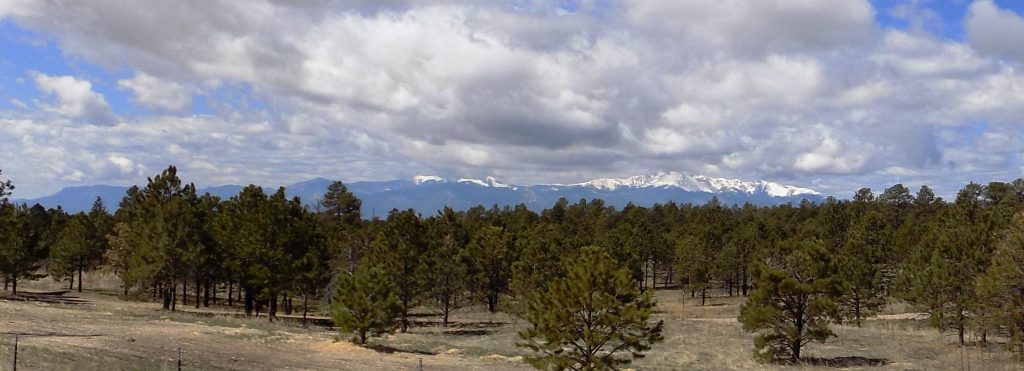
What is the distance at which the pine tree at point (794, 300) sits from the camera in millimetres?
31734

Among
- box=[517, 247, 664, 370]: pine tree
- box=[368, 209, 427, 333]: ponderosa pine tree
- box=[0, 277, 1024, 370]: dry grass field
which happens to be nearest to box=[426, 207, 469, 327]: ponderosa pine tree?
box=[368, 209, 427, 333]: ponderosa pine tree

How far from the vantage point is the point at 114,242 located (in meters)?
63.6

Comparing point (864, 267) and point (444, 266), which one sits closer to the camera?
point (864, 267)

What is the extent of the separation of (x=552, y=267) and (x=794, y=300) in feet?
72.6

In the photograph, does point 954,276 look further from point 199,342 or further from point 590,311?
point 199,342

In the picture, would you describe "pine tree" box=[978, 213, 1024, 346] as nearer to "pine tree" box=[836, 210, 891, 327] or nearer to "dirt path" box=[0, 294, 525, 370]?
"pine tree" box=[836, 210, 891, 327]

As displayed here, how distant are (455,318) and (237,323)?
2527cm

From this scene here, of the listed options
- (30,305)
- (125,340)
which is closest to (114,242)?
(30,305)

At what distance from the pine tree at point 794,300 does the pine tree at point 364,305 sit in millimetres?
18939

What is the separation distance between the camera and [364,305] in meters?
35.8

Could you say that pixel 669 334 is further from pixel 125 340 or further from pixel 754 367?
pixel 125 340

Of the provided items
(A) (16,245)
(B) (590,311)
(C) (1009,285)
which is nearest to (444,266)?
(B) (590,311)

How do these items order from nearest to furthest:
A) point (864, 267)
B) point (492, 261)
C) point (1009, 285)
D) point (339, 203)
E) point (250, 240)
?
1. point (1009, 285)
2. point (250, 240)
3. point (864, 267)
4. point (492, 261)
5. point (339, 203)

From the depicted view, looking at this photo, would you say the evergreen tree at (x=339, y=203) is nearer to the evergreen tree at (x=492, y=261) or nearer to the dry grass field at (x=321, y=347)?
the evergreen tree at (x=492, y=261)
